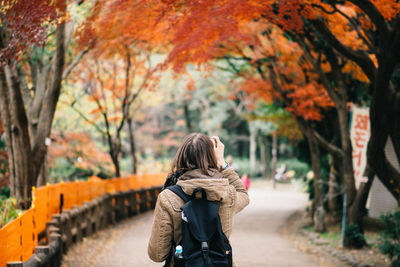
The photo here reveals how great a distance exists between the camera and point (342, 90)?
10.8m

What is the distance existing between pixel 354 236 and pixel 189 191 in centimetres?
831

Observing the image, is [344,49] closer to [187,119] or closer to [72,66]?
[72,66]

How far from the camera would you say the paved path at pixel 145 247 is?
361 inches

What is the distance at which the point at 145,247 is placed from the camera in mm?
10594

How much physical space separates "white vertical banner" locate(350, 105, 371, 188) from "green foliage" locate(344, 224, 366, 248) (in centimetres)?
175

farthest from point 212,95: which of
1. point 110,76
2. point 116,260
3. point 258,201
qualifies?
point 116,260

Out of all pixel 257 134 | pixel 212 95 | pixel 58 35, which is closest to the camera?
pixel 58 35

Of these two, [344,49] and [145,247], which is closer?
[344,49]

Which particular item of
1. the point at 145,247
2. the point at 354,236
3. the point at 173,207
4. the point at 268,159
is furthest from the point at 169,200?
the point at 268,159

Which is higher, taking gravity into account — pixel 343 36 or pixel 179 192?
pixel 343 36

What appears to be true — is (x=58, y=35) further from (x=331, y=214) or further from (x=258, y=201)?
(x=258, y=201)

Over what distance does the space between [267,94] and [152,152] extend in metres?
25.7

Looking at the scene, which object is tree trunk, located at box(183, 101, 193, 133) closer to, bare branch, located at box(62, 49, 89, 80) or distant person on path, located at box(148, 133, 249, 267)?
bare branch, located at box(62, 49, 89, 80)

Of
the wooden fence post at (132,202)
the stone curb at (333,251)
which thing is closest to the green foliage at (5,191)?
the wooden fence post at (132,202)
